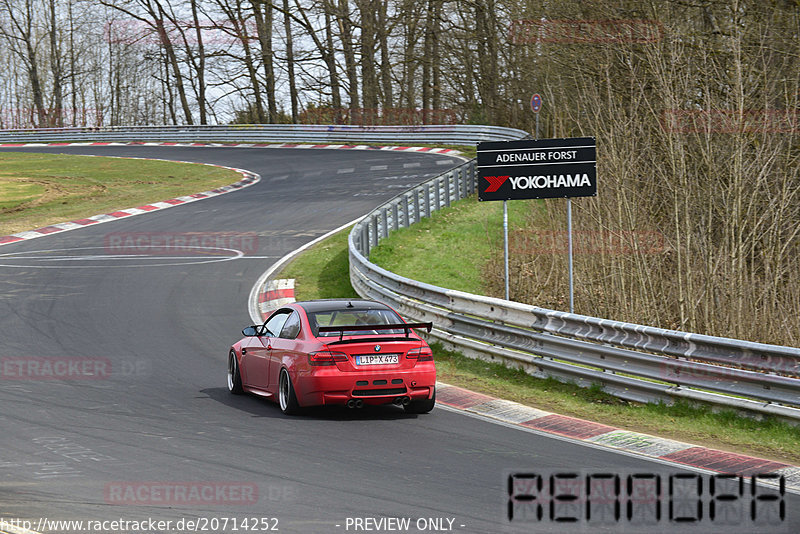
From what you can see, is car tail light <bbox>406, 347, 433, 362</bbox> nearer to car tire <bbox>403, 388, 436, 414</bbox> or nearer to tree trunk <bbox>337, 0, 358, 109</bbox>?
car tire <bbox>403, 388, 436, 414</bbox>

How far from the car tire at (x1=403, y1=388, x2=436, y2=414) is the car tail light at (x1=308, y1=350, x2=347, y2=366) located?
1002 mm

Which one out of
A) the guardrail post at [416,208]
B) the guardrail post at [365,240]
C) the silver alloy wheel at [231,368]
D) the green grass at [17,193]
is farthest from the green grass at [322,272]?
the green grass at [17,193]

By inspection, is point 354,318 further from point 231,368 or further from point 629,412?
point 629,412

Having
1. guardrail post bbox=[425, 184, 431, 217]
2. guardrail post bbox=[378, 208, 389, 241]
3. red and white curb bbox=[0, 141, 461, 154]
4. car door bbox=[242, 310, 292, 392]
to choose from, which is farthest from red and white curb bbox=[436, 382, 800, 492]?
red and white curb bbox=[0, 141, 461, 154]

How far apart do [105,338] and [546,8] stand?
65.5ft

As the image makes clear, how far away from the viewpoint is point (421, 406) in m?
10.8

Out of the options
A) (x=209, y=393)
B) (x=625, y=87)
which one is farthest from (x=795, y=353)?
(x=625, y=87)

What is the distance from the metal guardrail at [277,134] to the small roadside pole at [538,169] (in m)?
27.2

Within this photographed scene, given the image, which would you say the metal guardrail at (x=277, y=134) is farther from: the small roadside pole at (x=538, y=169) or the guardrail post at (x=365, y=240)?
the small roadside pole at (x=538, y=169)

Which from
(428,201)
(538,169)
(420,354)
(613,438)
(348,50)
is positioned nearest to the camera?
(613,438)

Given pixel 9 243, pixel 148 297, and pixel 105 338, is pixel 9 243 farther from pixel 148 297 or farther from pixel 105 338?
pixel 105 338

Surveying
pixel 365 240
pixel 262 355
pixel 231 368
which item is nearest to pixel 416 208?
pixel 365 240

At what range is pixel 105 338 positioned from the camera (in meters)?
15.9

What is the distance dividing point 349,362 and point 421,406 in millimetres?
1056
